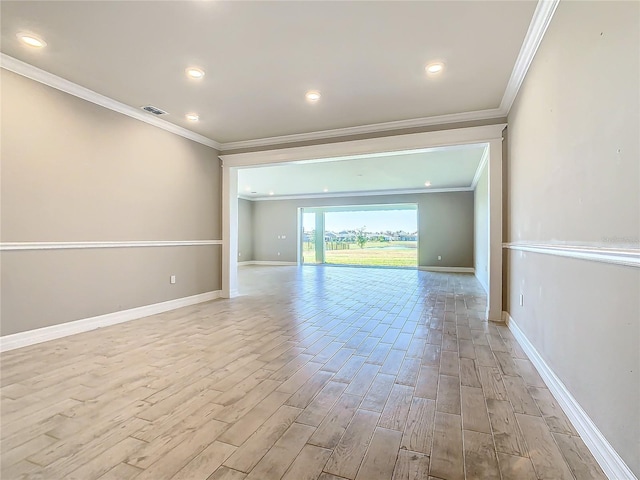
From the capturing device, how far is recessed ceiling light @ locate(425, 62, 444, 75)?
283 centimetres

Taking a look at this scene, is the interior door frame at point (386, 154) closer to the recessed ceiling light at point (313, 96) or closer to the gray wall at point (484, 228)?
the recessed ceiling light at point (313, 96)

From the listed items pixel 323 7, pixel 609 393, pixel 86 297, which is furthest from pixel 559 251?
pixel 86 297

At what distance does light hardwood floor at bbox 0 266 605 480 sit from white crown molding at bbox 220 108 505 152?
8.58ft

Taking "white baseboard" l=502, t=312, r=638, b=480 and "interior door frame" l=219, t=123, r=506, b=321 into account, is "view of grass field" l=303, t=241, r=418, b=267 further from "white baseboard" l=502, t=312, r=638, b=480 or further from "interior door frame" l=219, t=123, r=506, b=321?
"white baseboard" l=502, t=312, r=638, b=480

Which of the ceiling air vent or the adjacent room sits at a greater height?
the ceiling air vent

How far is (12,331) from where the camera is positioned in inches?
110

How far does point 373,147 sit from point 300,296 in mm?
2832

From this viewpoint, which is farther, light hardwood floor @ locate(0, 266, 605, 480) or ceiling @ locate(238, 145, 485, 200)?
ceiling @ locate(238, 145, 485, 200)

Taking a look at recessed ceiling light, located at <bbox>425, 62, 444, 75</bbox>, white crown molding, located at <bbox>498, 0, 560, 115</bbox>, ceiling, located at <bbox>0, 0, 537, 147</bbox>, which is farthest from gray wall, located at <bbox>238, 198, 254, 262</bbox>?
white crown molding, located at <bbox>498, 0, 560, 115</bbox>

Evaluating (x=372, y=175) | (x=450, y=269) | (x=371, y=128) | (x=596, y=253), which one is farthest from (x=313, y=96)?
(x=450, y=269)

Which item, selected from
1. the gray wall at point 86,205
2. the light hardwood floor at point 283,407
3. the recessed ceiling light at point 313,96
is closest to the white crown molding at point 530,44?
the recessed ceiling light at point 313,96

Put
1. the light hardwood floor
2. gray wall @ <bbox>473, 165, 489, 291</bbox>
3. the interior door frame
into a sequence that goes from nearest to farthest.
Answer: the light hardwood floor < the interior door frame < gray wall @ <bbox>473, 165, 489, 291</bbox>

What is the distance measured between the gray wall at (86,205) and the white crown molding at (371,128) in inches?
35.2

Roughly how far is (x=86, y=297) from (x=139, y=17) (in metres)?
2.82
